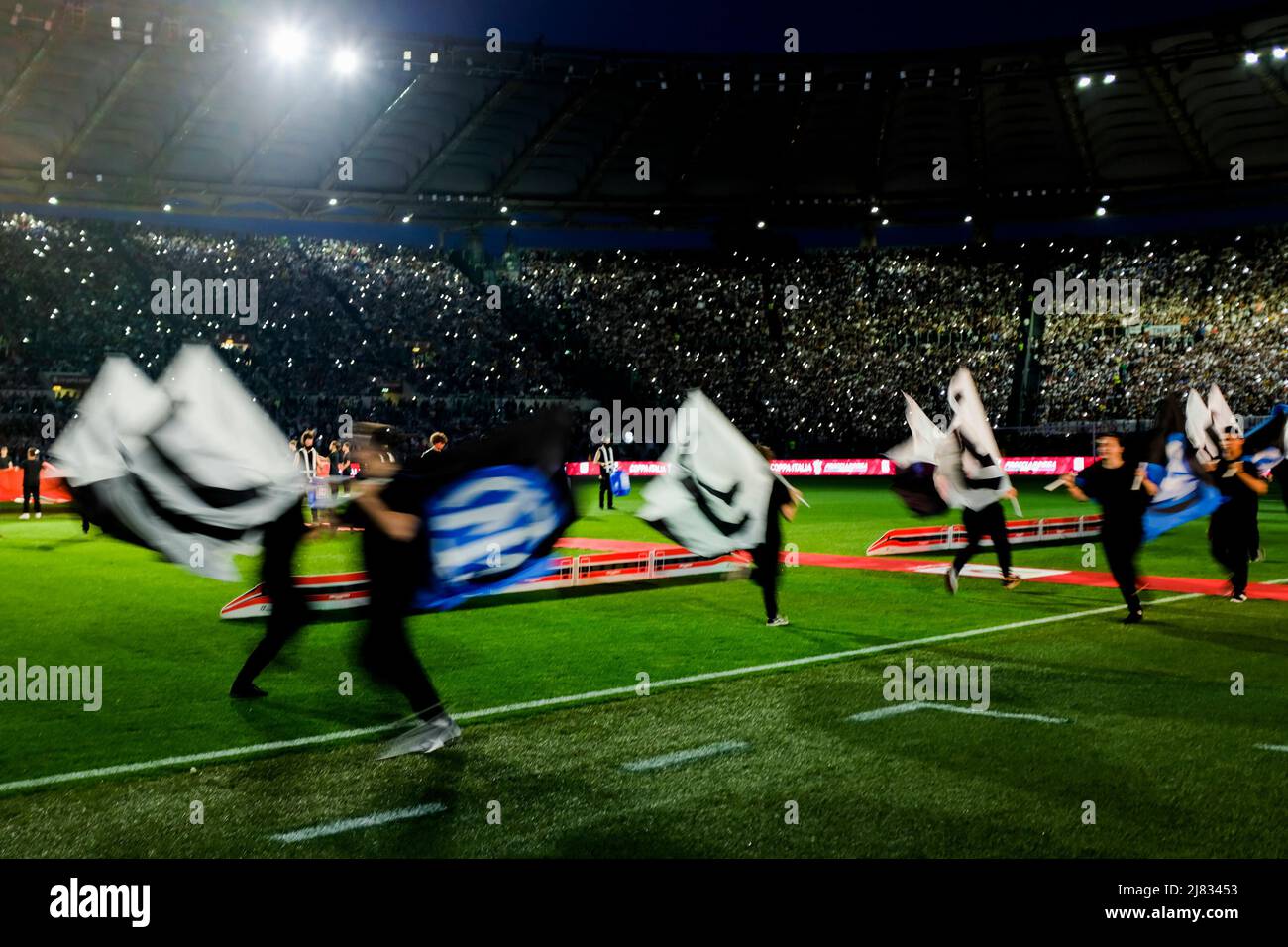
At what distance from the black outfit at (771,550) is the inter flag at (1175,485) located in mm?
5052

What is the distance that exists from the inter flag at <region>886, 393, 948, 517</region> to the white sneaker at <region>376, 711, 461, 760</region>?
9281 millimetres

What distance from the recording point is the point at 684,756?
21.8ft

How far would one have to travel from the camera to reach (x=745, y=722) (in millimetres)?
7445

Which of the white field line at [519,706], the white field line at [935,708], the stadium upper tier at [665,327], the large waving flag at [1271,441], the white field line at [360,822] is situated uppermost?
the stadium upper tier at [665,327]

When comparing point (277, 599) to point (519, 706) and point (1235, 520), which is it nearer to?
point (519, 706)

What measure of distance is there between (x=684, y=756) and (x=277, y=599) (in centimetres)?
339

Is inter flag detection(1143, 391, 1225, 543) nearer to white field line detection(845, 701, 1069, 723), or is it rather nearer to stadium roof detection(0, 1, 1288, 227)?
white field line detection(845, 701, 1069, 723)

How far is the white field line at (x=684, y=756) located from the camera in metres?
6.45

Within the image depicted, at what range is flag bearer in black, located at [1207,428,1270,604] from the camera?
40.3 ft
